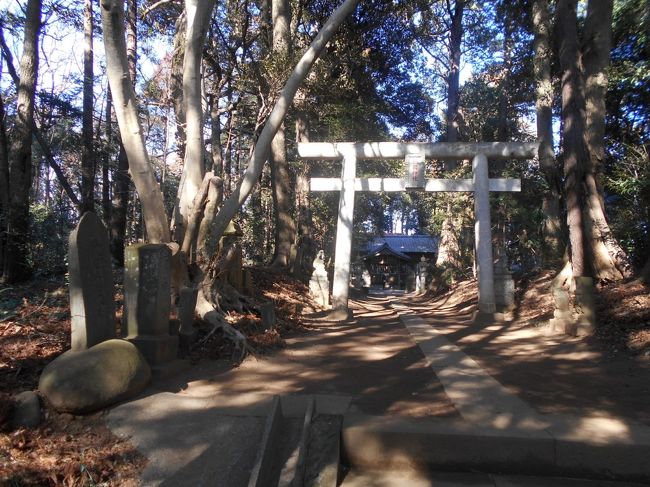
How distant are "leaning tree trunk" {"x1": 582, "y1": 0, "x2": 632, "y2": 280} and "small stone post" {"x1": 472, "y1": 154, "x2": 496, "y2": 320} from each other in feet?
7.36

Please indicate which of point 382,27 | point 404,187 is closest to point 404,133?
point 382,27

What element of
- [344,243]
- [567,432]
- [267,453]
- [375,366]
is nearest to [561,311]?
[375,366]

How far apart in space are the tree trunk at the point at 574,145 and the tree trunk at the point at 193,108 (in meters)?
8.15

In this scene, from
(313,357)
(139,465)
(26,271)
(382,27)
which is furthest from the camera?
(382,27)

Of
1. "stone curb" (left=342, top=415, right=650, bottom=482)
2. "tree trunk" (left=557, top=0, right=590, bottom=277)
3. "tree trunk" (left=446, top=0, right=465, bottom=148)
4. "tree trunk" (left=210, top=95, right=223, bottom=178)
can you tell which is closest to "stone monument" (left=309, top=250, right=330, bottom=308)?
"tree trunk" (left=210, top=95, right=223, bottom=178)

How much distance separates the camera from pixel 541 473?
11.7 ft

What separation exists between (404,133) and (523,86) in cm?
643

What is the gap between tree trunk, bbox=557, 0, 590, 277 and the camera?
10.5 meters

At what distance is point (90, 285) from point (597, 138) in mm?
11040

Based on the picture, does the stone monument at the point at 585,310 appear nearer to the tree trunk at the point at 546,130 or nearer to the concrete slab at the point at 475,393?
the concrete slab at the point at 475,393

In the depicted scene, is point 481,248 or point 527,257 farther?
point 527,257

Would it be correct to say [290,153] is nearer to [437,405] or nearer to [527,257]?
[527,257]

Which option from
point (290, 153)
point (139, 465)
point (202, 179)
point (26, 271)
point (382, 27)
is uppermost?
point (382, 27)

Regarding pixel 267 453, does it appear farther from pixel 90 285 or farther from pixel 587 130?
pixel 587 130
